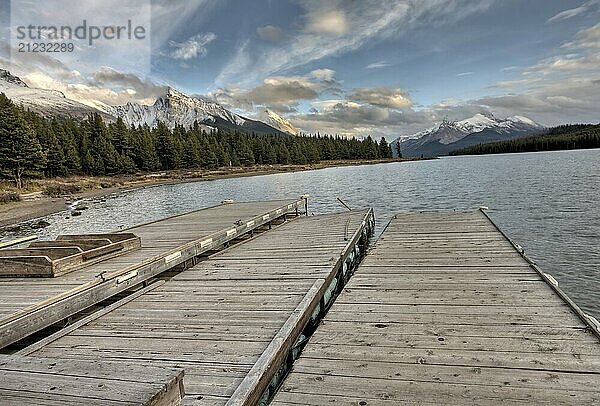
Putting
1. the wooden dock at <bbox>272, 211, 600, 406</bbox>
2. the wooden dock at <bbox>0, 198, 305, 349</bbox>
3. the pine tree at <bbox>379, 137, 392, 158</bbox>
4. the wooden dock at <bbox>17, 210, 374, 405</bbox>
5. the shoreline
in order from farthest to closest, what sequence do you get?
the pine tree at <bbox>379, 137, 392, 158</bbox> → the shoreline → the wooden dock at <bbox>0, 198, 305, 349</bbox> → the wooden dock at <bbox>17, 210, 374, 405</bbox> → the wooden dock at <bbox>272, 211, 600, 406</bbox>

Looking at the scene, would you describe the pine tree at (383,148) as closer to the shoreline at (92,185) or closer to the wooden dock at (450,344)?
the shoreline at (92,185)

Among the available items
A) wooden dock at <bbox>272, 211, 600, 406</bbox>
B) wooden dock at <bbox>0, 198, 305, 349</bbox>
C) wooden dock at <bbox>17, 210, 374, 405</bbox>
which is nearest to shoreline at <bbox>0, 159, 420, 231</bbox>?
wooden dock at <bbox>0, 198, 305, 349</bbox>

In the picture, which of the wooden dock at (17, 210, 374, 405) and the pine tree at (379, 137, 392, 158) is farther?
the pine tree at (379, 137, 392, 158)

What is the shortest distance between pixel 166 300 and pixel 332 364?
3.69m

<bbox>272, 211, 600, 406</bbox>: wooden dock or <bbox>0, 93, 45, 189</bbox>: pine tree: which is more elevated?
<bbox>0, 93, 45, 189</bbox>: pine tree

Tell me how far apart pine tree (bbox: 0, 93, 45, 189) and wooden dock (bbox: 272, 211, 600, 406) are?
5086cm

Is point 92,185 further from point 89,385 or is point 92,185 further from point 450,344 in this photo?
point 89,385

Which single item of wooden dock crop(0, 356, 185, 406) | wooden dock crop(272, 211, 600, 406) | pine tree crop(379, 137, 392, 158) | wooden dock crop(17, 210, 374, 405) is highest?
pine tree crop(379, 137, 392, 158)

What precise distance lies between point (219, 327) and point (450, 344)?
9.79ft

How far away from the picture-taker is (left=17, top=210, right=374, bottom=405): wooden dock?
445 centimetres

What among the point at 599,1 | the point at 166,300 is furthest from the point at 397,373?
the point at 599,1

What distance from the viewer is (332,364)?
4.50 meters

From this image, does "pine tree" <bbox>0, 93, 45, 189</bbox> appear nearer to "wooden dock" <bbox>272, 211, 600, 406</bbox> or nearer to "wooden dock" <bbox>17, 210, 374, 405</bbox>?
"wooden dock" <bbox>17, 210, 374, 405</bbox>

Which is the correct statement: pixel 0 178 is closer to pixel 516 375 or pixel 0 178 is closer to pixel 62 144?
pixel 62 144
